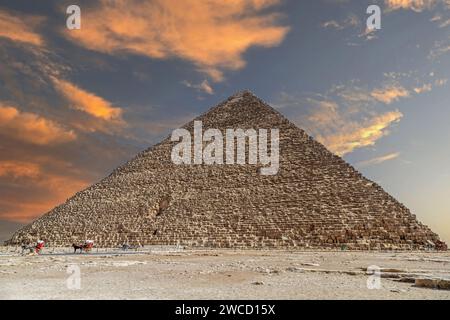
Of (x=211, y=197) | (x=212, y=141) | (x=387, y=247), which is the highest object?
(x=212, y=141)

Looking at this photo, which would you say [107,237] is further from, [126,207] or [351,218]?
[351,218]

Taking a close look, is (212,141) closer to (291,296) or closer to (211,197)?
(211,197)

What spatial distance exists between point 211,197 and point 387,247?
17688 millimetres

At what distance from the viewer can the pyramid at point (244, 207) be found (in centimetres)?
3406

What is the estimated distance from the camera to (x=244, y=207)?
1572 inches

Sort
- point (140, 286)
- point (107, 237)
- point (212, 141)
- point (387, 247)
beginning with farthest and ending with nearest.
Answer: point (212, 141) < point (107, 237) < point (387, 247) < point (140, 286)

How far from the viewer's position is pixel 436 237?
109ft

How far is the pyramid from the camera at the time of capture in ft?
112

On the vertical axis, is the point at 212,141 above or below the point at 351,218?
above
